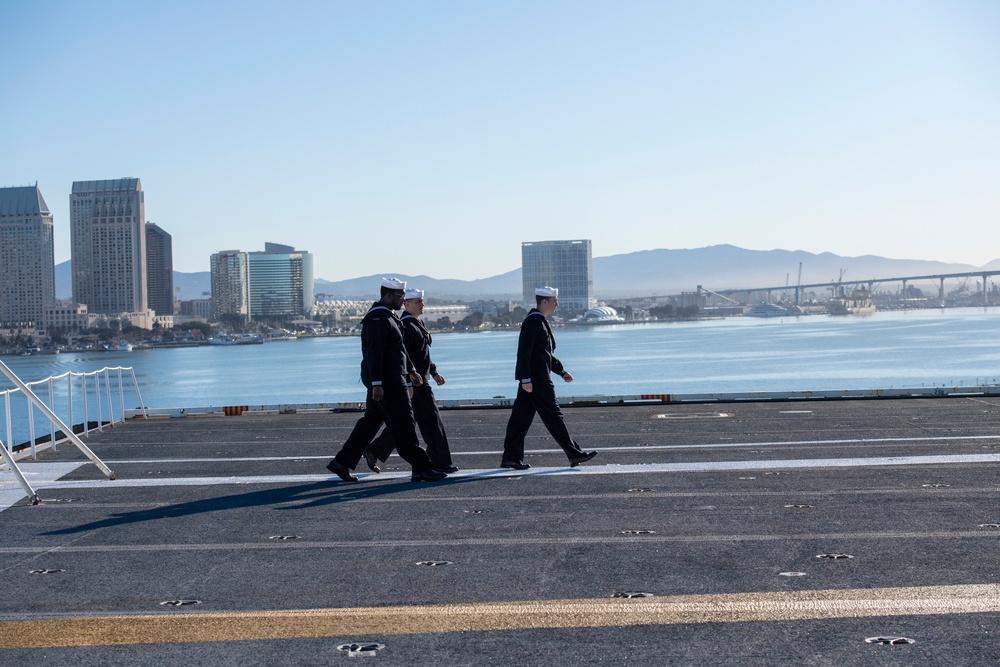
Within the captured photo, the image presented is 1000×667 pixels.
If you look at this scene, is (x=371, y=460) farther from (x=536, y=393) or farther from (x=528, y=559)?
(x=528, y=559)

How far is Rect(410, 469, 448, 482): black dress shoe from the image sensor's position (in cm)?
1122

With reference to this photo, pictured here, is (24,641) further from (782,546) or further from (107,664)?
(782,546)

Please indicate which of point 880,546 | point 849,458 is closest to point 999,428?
point 849,458

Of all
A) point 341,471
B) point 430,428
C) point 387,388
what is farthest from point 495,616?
point 430,428

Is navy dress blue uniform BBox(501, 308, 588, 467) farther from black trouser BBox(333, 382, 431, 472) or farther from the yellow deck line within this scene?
the yellow deck line

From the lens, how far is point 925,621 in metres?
5.53

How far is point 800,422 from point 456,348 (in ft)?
502

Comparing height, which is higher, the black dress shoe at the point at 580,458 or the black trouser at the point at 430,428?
the black trouser at the point at 430,428

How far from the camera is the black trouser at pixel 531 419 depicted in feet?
39.6

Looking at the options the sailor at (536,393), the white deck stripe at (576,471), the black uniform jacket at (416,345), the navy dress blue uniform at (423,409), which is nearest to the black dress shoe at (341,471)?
the white deck stripe at (576,471)

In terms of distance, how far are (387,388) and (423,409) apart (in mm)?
781

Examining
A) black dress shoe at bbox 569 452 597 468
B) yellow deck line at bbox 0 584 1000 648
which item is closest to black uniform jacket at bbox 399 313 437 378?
black dress shoe at bbox 569 452 597 468

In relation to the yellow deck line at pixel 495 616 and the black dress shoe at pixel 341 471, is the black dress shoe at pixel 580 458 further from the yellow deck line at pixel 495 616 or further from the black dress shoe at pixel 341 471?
the yellow deck line at pixel 495 616

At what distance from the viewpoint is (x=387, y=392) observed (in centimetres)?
1125
